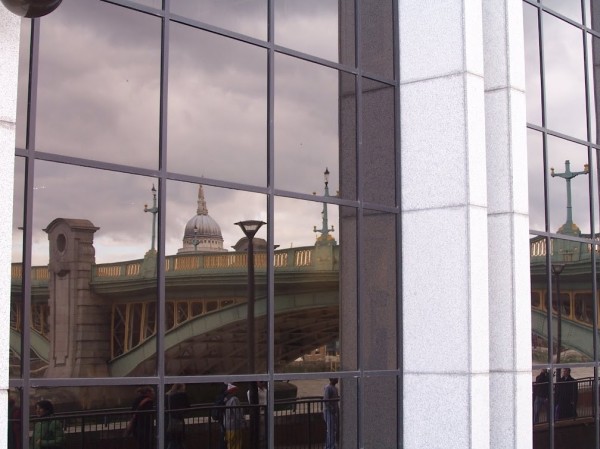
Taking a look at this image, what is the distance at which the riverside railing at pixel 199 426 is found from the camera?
9414 millimetres

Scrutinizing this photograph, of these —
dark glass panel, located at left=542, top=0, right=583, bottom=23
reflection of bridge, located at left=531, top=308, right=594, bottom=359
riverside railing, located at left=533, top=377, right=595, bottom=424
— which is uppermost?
dark glass panel, located at left=542, top=0, right=583, bottom=23

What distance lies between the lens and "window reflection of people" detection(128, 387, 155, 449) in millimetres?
10000

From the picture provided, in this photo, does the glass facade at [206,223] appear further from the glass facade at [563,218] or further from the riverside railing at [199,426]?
the glass facade at [563,218]

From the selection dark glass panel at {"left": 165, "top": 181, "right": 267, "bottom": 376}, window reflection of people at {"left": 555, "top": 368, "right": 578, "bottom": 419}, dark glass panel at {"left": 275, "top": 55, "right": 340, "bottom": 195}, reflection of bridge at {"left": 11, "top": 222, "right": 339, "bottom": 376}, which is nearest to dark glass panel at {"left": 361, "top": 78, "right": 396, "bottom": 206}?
dark glass panel at {"left": 275, "top": 55, "right": 340, "bottom": 195}

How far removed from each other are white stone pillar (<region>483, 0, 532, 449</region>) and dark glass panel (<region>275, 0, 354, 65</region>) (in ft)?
7.29

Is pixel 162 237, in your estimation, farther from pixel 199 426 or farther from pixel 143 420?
pixel 199 426

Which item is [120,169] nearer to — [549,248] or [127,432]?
[127,432]

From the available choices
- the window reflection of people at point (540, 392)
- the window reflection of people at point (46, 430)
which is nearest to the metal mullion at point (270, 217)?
the window reflection of people at point (46, 430)

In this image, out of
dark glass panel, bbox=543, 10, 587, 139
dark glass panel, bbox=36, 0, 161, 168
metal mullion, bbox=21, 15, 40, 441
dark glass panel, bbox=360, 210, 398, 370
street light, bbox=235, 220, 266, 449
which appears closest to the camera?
metal mullion, bbox=21, 15, 40, 441

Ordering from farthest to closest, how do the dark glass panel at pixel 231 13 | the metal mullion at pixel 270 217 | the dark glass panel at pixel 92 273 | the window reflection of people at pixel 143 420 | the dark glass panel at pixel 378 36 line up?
the dark glass panel at pixel 378 36, the metal mullion at pixel 270 217, the dark glass panel at pixel 231 13, the window reflection of people at pixel 143 420, the dark glass panel at pixel 92 273

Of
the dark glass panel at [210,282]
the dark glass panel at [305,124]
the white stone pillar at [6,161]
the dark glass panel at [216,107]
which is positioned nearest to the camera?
the white stone pillar at [6,161]

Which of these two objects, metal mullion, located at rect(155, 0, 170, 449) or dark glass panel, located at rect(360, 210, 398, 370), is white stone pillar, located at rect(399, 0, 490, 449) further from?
metal mullion, located at rect(155, 0, 170, 449)

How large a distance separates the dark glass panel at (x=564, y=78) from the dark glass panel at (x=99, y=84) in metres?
7.80

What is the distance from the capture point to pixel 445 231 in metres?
13.1
